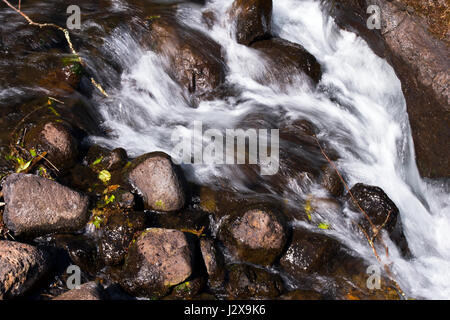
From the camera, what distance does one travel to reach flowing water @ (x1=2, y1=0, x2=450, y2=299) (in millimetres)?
5566

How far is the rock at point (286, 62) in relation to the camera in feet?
24.4

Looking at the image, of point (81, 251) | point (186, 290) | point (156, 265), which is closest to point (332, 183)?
point (186, 290)

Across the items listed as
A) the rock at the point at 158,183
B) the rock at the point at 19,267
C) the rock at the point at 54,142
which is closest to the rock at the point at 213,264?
the rock at the point at 158,183

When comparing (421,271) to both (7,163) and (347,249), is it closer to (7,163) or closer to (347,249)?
(347,249)

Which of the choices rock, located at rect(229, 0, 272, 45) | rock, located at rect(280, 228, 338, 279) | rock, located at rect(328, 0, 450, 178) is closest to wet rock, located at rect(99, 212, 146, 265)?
rock, located at rect(280, 228, 338, 279)

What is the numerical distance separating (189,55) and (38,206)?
146 inches

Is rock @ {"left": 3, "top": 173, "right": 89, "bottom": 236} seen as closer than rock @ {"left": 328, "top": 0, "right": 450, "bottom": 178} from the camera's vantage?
Yes

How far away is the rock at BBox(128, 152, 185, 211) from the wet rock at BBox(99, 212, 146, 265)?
32 centimetres

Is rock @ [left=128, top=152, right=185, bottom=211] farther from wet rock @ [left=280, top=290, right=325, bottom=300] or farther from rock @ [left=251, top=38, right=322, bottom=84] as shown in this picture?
rock @ [left=251, top=38, right=322, bottom=84]

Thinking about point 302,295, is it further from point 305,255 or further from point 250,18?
point 250,18

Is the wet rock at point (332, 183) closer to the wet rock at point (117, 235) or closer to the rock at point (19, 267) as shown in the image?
the wet rock at point (117, 235)

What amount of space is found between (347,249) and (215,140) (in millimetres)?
2300

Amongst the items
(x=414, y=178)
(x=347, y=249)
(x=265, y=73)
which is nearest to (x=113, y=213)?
(x=347, y=249)

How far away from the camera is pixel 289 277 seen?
15.3 ft
